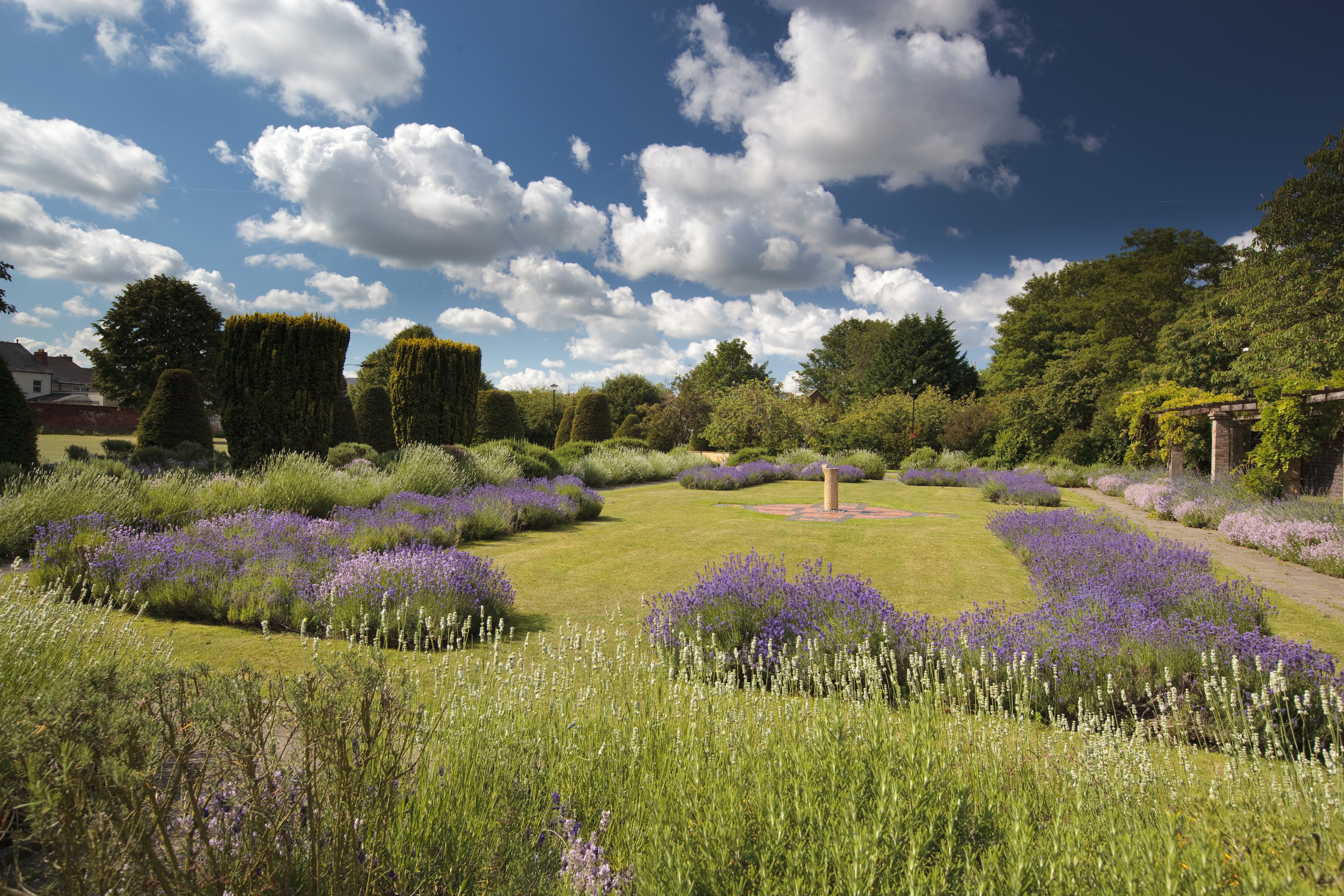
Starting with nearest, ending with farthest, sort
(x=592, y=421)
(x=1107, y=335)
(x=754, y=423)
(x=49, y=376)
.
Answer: (x=592, y=421) < (x=754, y=423) < (x=1107, y=335) < (x=49, y=376)

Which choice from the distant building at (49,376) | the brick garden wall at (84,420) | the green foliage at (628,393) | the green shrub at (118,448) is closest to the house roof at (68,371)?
the distant building at (49,376)

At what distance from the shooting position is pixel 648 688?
9.58ft

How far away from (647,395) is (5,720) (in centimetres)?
4838

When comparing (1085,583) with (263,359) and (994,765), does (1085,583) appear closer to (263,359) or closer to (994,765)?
(994,765)

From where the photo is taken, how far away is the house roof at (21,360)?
54.8m

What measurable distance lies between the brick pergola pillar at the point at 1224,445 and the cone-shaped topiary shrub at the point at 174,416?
2501 cm

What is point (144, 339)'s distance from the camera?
103ft

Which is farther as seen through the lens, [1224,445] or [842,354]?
[842,354]

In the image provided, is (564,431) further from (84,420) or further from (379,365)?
(84,420)

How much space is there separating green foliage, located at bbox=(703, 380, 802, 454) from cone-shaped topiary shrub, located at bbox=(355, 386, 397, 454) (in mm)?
12684

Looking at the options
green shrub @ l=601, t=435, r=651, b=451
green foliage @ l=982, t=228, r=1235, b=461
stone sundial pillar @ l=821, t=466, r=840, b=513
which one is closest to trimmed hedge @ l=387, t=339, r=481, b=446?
green shrub @ l=601, t=435, r=651, b=451

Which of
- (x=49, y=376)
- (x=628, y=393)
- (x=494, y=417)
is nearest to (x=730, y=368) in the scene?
(x=628, y=393)

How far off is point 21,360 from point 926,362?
78539 millimetres

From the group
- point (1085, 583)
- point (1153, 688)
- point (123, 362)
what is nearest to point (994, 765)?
point (1153, 688)
